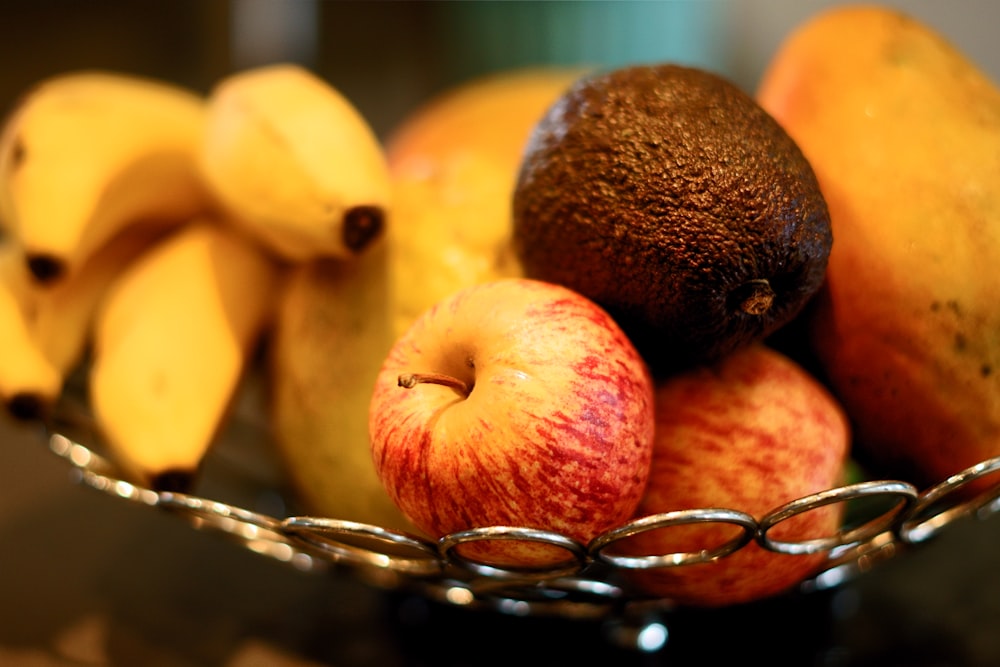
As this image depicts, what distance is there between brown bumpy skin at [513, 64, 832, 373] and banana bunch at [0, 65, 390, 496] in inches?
5.1

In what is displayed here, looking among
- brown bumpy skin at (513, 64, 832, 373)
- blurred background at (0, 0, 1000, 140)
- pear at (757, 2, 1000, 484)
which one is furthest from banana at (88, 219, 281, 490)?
blurred background at (0, 0, 1000, 140)

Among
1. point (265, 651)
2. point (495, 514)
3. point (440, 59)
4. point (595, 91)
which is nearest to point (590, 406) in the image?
point (495, 514)

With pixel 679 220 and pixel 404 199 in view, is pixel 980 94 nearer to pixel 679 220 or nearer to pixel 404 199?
pixel 679 220

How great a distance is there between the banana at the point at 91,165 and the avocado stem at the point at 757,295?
1.36ft

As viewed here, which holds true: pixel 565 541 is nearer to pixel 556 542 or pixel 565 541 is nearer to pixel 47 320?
pixel 556 542

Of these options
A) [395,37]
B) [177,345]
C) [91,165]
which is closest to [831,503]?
[177,345]

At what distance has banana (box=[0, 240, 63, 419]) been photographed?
537mm

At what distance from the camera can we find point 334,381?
54cm

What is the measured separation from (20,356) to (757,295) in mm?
464

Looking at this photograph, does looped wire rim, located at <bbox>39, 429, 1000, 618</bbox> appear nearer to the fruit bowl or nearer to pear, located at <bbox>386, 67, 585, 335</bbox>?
the fruit bowl

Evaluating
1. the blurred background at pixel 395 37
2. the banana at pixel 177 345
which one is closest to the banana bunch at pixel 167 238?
the banana at pixel 177 345

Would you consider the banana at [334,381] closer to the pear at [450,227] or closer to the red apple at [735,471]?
the pear at [450,227]

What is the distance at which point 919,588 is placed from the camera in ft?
1.98

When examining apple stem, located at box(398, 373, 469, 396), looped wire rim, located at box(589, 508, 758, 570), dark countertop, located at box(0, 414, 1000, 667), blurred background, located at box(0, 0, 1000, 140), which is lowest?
dark countertop, located at box(0, 414, 1000, 667)
